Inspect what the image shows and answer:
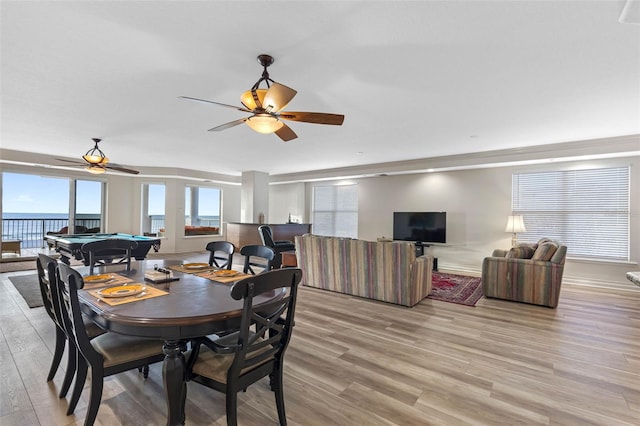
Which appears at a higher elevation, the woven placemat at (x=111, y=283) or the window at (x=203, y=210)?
the window at (x=203, y=210)

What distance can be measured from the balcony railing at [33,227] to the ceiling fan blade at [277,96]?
8155 millimetres

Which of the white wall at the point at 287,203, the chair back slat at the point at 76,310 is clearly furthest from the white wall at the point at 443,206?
the chair back slat at the point at 76,310

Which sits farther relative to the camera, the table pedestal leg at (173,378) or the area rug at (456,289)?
the area rug at (456,289)

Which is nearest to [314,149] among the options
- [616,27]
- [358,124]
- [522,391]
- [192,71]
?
[358,124]

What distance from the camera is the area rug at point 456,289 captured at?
4.37m

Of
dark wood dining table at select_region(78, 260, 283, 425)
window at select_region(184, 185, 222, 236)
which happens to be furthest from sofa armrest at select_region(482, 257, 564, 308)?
window at select_region(184, 185, 222, 236)

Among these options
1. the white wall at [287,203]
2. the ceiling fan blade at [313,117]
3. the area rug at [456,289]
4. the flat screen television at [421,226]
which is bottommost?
the area rug at [456,289]

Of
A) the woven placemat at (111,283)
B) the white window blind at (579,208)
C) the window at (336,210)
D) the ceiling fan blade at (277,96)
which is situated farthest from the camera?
the window at (336,210)

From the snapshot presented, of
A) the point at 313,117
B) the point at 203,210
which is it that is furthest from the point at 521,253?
the point at 203,210

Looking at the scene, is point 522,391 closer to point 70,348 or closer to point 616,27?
point 616,27

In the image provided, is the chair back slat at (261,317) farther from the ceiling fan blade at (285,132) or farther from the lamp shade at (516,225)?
the lamp shade at (516,225)

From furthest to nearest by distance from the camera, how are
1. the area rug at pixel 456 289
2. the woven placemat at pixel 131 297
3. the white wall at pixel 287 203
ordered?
the white wall at pixel 287 203 → the area rug at pixel 456 289 → the woven placemat at pixel 131 297

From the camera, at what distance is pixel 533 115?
147 inches

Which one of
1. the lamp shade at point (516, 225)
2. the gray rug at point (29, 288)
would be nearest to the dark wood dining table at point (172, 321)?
the gray rug at point (29, 288)
